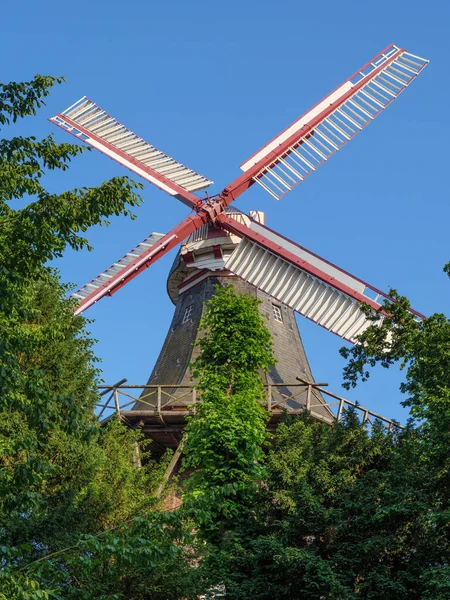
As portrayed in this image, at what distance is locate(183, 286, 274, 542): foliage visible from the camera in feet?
78.7

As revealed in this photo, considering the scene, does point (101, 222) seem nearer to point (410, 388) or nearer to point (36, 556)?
point (36, 556)

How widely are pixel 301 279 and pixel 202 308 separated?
143 inches

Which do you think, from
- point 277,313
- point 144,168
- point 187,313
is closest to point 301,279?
point 277,313

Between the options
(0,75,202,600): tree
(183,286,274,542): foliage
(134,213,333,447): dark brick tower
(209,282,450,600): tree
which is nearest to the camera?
A: (0,75,202,600): tree

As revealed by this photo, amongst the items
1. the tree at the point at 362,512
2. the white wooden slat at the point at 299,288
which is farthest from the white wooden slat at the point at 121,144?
the tree at the point at 362,512

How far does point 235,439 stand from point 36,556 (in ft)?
24.3

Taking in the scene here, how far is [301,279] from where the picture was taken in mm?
32875

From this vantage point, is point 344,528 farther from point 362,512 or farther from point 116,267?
point 116,267

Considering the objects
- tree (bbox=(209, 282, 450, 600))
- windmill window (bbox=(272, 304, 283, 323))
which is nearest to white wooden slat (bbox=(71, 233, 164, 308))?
windmill window (bbox=(272, 304, 283, 323))

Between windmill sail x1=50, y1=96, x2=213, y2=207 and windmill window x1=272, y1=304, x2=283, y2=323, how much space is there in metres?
4.77

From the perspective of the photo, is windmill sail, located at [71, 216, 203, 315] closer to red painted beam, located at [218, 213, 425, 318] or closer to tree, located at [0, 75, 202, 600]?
red painted beam, located at [218, 213, 425, 318]

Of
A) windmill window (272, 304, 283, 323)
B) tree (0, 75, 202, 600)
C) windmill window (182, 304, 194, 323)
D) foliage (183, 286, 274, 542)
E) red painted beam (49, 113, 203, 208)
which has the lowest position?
tree (0, 75, 202, 600)

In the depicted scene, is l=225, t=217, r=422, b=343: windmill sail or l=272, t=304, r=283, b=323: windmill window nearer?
l=225, t=217, r=422, b=343: windmill sail

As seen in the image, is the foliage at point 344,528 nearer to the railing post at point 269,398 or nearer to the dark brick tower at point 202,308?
the railing post at point 269,398
